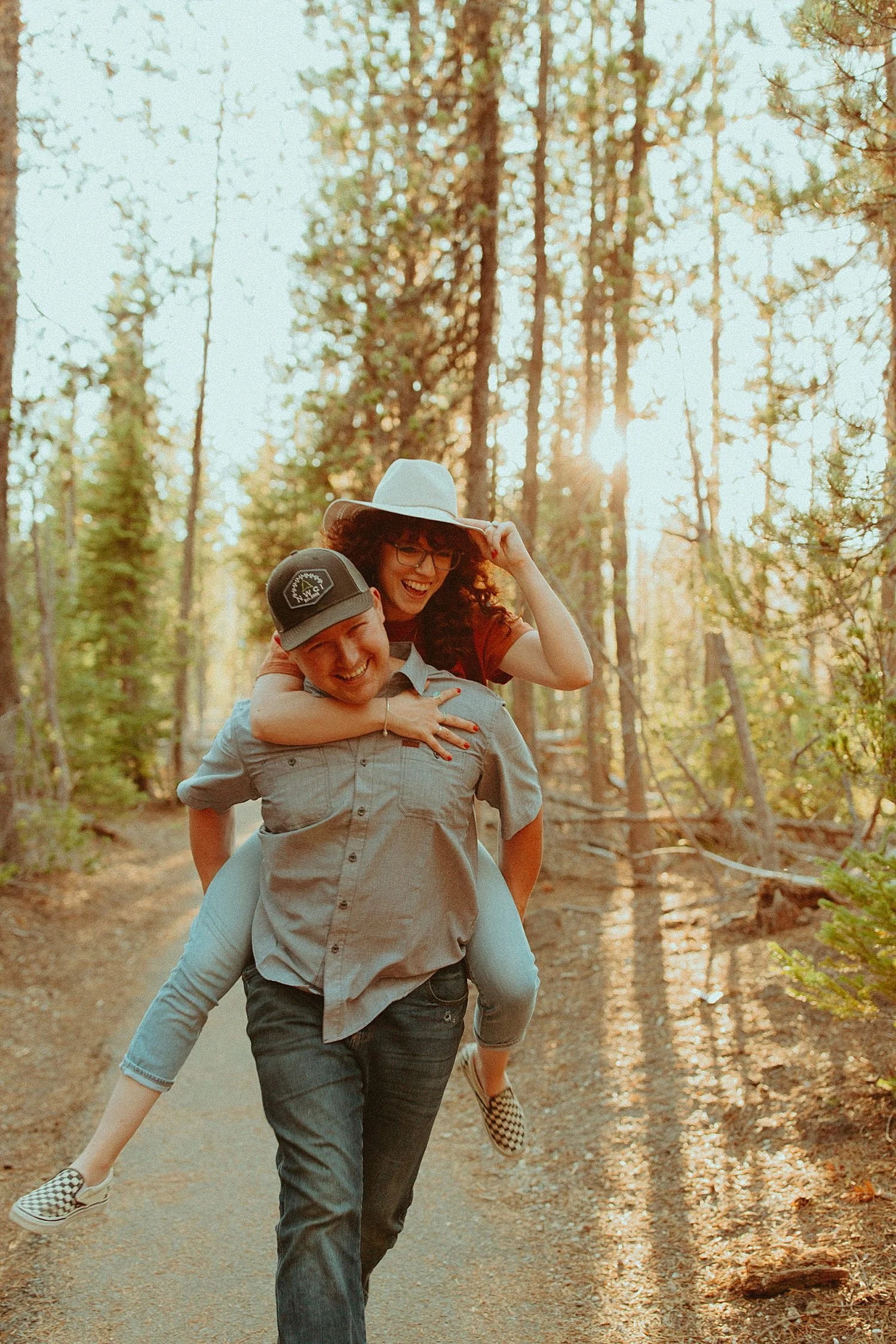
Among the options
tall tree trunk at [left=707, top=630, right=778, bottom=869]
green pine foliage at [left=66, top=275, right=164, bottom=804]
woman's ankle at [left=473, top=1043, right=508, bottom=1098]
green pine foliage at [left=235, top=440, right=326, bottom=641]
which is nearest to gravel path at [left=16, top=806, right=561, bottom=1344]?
woman's ankle at [left=473, top=1043, right=508, bottom=1098]

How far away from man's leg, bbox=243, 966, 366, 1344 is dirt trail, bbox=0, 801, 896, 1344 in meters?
1.85

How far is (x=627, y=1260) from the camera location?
433 cm

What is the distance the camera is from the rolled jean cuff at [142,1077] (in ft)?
9.22

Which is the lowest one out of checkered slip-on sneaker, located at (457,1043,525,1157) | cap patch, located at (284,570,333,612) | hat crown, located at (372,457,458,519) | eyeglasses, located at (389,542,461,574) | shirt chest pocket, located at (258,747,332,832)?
checkered slip-on sneaker, located at (457,1043,525,1157)

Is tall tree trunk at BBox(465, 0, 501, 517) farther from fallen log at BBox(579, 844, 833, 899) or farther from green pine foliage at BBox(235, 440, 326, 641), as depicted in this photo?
green pine foliage at BBox(235, 440, 326, 641)

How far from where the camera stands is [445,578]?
3.21 meters

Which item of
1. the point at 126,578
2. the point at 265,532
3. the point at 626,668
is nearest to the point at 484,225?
the point at 626,668

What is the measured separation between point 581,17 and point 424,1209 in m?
10.5

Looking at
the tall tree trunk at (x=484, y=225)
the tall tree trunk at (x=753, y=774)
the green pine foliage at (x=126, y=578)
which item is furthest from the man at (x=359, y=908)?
the green pine foliage at (x=126, y=578)

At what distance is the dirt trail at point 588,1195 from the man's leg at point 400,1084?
5.08ft

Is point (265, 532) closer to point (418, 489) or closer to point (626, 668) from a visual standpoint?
point (626, 668)

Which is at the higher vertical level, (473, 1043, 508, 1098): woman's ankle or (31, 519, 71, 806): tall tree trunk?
(31, 519, 71, 806): tall tree trunk

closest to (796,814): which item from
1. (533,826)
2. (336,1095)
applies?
(533,826)

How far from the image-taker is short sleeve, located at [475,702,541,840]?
2854mm
